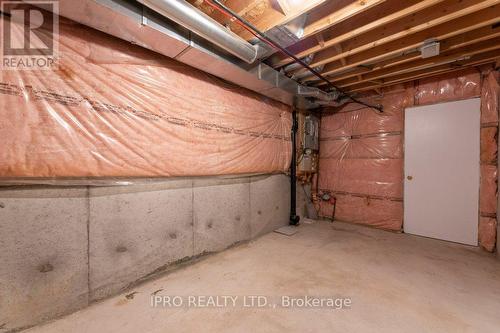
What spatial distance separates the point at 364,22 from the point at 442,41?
42.0 inches

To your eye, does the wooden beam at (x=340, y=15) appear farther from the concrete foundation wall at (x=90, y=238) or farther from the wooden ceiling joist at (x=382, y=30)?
the concrete foundation wall at (x=90, y=238)

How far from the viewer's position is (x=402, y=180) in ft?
11.4

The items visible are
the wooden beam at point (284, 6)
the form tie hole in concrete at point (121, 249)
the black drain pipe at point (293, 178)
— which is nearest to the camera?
the wooden beam at point (284, 6)

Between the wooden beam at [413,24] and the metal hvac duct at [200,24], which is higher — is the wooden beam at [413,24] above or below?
above

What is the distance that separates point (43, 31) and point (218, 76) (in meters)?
1.52

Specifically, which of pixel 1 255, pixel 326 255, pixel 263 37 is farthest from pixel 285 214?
pixel 1 255

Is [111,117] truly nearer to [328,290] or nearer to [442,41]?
[328,290]

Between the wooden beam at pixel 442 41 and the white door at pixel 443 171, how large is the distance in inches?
45.3

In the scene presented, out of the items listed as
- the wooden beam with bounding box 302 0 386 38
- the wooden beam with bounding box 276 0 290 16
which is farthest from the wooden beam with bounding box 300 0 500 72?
the wooden beam with bounding box 276 0 290 16

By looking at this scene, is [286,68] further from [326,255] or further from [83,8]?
[326,255]

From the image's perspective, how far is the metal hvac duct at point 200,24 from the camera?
4.80ft

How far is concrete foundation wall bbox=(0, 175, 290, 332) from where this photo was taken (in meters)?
1.41

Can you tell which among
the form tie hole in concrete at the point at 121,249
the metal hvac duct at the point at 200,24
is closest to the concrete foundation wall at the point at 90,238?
the form tie hole in concrete at the point at 121,249

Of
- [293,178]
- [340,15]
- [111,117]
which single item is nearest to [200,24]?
[111,117]
